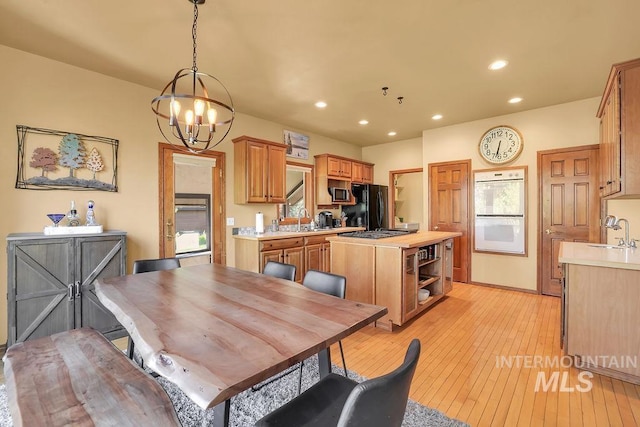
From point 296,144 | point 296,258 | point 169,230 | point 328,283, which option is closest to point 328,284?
point 328,283

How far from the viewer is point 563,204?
4086 mm

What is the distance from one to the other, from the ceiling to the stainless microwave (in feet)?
7.03

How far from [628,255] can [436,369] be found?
1.88m

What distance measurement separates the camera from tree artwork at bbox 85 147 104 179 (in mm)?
2996

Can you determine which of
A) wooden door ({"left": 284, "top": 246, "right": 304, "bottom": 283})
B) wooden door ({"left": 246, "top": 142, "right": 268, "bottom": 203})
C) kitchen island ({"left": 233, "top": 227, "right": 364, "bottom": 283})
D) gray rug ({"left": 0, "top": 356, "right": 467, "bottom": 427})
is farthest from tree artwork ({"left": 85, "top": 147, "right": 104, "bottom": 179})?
wooden door ({"left": 284, "top": 246, "right": 304, "bottom": 283})

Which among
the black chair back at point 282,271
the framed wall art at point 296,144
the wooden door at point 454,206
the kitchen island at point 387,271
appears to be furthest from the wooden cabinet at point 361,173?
the black chair back at point 282,271

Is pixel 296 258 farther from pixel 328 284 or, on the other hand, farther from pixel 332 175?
pixel 328 284

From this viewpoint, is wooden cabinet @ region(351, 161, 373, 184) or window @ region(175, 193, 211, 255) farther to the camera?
wooden cabinet @ region(351, 161, 373, 184)

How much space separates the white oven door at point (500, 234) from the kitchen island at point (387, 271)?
1451 mm

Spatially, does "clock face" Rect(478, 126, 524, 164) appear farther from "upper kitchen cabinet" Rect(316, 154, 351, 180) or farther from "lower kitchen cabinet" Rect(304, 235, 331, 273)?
"lower kitchen cabinet" Rect(304, 235, 331, 273)

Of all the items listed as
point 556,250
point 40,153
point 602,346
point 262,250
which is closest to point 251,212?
point 262,250

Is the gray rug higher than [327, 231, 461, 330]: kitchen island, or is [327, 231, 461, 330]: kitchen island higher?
[327, 231, 461, 330]: kitchen island

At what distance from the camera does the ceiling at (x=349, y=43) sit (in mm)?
2117

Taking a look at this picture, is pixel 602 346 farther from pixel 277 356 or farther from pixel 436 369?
pixel 277 356
